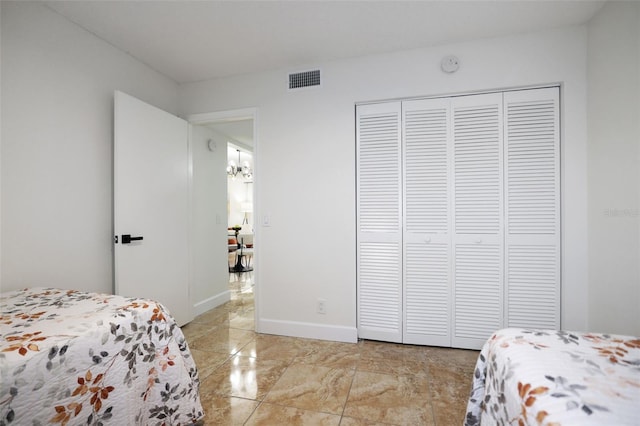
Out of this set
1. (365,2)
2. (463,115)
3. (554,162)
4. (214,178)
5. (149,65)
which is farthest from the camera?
(214,178)

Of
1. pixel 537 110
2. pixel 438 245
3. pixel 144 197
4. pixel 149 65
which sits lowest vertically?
pixel 438 245

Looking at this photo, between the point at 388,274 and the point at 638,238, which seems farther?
the point at 388,274

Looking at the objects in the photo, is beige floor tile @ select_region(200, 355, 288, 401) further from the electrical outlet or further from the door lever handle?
the door lever handle

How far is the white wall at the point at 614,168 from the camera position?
1.74m

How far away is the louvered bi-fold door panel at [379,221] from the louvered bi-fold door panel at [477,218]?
0.47 meters

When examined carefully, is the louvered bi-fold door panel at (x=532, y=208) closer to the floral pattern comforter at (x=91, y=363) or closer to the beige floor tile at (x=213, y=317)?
the floral pattern comforter at (x=91, y=363)

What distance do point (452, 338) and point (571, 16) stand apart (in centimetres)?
256

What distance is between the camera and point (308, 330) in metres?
2.70

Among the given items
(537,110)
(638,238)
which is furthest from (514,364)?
(537,110)

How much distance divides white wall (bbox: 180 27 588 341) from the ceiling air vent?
82mm

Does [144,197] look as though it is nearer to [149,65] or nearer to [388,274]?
[149,65]

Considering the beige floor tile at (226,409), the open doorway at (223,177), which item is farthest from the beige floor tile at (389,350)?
the open doorway at (223,177)

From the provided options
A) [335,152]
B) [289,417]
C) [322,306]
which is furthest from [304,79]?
[289,417]

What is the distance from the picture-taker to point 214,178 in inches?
143
